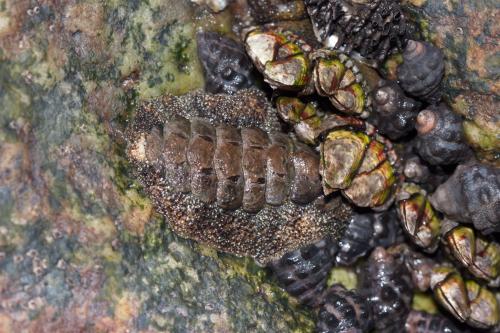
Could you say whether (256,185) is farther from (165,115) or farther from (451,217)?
(451,217)

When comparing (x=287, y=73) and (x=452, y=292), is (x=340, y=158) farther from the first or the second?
(x=452, y=292)

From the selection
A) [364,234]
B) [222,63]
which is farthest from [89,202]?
[364,234]

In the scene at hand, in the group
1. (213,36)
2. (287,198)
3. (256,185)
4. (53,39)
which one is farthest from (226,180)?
(53,39)

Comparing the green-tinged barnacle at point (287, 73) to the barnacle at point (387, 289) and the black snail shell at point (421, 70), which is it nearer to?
the black snail shell at point (421, 70)

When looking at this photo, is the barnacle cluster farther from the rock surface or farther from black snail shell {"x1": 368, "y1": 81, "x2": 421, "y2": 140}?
the rock surface

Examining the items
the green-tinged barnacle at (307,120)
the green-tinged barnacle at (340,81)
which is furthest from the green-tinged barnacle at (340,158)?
the green-tinged barnacle at (340,81)

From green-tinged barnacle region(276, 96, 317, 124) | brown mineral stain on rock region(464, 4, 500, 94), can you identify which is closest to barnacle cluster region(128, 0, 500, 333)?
green-tinged barnacle region(276, 96, 317, 124)
